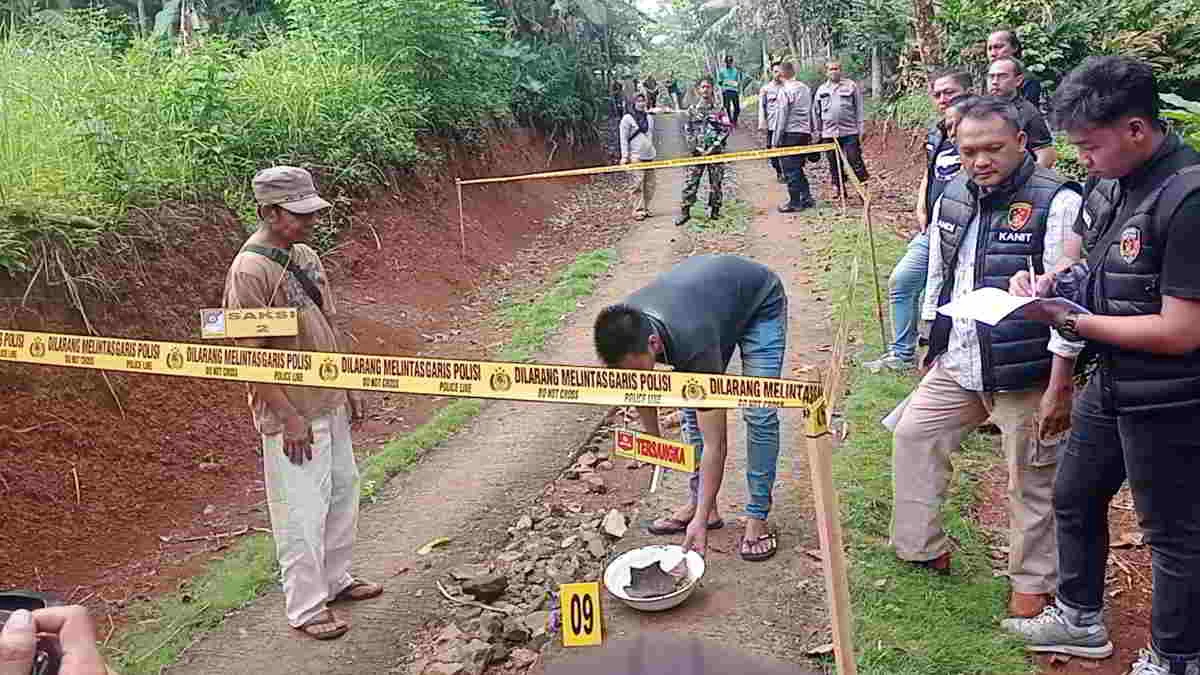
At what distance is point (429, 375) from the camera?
313cm

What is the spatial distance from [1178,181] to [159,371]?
136 inches

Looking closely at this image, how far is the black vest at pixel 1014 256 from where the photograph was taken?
3.43 metres

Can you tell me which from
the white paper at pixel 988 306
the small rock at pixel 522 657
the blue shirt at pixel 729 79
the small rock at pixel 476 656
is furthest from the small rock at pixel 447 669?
the blue shirt at pixel 729 79

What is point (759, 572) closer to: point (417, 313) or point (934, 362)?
point (934, 362)

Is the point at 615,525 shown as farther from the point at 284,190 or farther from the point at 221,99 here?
the point at 221,99

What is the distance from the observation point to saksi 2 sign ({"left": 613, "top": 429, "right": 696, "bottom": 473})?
112 inches

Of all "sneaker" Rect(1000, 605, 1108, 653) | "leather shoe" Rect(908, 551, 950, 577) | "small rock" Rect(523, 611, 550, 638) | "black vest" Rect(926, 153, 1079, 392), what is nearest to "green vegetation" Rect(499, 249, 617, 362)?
"small rock" Rect(523, 611, 550, 638)

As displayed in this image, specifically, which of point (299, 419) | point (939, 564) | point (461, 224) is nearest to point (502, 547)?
point (299, 419)

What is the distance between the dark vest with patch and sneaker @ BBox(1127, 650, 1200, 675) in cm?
85

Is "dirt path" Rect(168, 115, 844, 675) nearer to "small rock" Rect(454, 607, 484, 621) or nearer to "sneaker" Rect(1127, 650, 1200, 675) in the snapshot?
"small rock" Rect(454, 607, 484, 621)

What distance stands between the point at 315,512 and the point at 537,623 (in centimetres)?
105

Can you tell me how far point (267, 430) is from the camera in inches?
149

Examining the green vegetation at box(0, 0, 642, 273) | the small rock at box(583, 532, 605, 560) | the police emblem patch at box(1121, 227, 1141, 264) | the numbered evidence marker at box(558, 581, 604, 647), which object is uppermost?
the green vegetation at box(0, 0, 642, 273)

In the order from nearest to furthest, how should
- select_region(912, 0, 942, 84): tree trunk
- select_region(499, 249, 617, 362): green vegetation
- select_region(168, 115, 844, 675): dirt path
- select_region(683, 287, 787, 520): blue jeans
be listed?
select_region(168, 115, 844, 675): dirt path → select_region(683, 287, 787, 520): blue jeans → select_region(499, 249, 617, 362): green vegetation → select_region(912, 0, 942, 84): tree trunk
